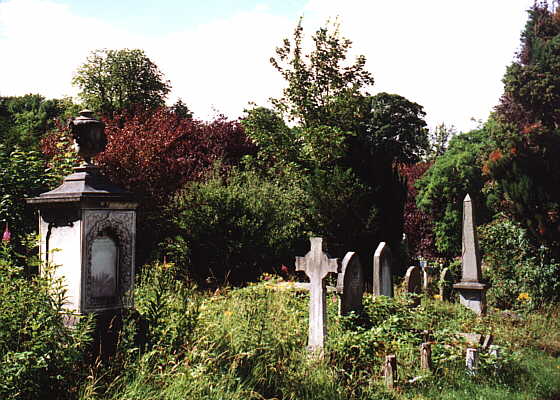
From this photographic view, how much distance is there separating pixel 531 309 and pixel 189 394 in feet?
30.6

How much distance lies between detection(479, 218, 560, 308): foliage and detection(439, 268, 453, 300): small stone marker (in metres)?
0.88

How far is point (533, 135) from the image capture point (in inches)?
549

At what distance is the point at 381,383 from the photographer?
19.9 feet

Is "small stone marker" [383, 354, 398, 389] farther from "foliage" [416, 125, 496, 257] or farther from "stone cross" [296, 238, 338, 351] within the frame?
"foliage" [416, 125, 496, 257]

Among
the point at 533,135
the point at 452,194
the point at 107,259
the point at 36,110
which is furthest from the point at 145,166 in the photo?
the point at 36,110

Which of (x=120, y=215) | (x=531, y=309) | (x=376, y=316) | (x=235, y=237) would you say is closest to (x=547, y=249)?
(x=531, y=309)

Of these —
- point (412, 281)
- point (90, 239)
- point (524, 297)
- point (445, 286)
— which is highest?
point (90, 239)

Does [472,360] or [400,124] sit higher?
[400,124]

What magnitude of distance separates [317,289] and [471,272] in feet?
17.6

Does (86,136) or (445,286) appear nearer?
(86,136)

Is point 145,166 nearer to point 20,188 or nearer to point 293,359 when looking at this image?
point 20,188

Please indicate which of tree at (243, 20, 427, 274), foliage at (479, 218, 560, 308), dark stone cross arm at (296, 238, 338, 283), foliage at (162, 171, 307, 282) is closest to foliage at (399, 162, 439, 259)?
tree at (243, 20, 427, 274)

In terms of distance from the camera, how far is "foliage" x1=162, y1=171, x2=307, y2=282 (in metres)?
12.9

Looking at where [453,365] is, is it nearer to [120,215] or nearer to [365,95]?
[120,215]
